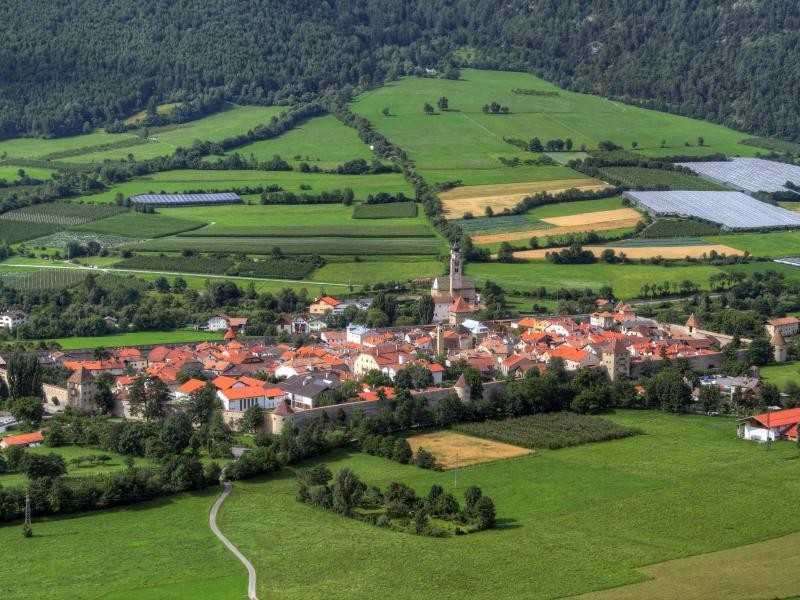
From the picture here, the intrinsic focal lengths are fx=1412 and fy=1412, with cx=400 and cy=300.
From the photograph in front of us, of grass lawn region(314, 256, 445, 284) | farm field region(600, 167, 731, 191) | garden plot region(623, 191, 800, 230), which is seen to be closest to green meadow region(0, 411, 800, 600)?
grass lawn region(314, 256, 445, 284)

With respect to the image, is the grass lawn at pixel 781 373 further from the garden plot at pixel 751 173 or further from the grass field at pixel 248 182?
the garden plot at pixel 751 173

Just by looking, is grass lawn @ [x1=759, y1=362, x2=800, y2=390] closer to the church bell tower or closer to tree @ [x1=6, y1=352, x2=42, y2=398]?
the church bell tower

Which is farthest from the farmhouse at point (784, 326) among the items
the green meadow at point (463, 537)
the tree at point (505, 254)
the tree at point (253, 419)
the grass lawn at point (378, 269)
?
the tree at point (253, 419)

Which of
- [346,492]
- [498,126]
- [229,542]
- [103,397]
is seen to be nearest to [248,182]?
[498,126]

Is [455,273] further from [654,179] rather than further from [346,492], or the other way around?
[654,179]

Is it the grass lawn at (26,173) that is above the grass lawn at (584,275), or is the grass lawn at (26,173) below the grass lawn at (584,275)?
above
